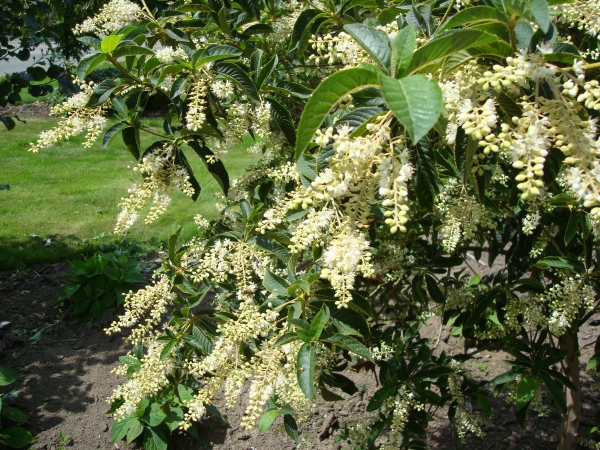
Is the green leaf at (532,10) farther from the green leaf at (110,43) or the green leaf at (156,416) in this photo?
the green leaf at (156,416)

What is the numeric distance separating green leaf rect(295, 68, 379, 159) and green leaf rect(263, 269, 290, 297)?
0.81 meters

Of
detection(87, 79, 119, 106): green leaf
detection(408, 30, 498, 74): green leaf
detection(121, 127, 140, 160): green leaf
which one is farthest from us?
detection(121, 127, 140, 160): green leaf

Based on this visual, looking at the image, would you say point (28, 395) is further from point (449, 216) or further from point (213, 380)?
point (449, 216)

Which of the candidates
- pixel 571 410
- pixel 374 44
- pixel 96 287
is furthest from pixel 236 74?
pixel 96 287

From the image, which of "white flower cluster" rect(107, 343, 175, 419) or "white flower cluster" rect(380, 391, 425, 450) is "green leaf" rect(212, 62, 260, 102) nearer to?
"white flower cluster" rect(107, 343, 175, 419)

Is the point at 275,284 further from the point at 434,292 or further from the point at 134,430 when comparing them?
the point at 134,430

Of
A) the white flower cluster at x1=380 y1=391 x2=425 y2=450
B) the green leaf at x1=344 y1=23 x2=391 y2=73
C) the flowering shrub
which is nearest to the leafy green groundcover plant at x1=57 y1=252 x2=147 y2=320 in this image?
the flowering shrub

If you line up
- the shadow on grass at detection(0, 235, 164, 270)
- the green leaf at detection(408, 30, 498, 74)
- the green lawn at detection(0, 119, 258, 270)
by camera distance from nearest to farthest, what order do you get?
the green leaf at detection(408, 30, 498, 74) → the shadow on grass at detection(0, 235, 164, 270) → the green lawn at detection(0, 119, 258, 270)

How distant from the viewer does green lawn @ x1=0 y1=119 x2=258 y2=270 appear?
5594mm

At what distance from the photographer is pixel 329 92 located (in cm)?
99

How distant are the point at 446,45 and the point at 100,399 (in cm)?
354

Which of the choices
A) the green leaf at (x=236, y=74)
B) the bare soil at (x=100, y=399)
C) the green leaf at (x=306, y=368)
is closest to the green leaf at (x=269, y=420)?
the bare soil at (x=100, y=399)

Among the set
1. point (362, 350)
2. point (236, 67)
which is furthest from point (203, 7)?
point (362, 350)

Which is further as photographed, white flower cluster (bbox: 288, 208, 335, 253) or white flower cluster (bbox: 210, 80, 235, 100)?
white flower cluster (bbox: 210, 80, 235, 100)
